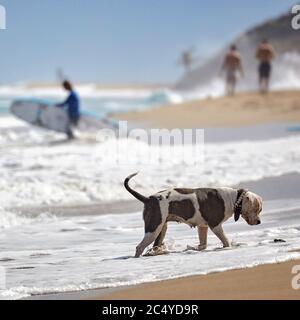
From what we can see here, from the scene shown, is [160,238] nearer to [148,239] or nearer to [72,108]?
[148,239]

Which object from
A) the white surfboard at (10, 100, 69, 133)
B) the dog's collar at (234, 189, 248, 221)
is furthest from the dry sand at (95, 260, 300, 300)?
the white surfboard at (10, 100, 69, 133)

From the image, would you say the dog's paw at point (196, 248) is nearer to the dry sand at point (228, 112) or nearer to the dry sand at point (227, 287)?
the dry sand at point (227, 287)

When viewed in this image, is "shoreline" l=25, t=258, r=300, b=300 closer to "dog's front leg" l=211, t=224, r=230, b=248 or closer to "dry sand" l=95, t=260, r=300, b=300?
"dry sand" l=95, t=260, r=300, b=300

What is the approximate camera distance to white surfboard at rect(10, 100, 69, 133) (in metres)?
21.7

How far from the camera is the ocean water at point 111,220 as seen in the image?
600 centimetres

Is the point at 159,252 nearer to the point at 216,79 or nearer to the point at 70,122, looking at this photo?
the point at 70,122

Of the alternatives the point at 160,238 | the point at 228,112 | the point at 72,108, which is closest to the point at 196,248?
the point at 160,238

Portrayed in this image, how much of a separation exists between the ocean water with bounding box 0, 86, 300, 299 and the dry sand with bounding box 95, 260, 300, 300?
0.61 ft

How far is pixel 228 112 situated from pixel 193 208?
19930 mm

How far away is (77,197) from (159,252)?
4.71 m

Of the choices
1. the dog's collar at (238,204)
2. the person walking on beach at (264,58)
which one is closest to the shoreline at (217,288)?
the dog's collar at (238,204)

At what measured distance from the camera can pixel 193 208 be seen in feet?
20.7

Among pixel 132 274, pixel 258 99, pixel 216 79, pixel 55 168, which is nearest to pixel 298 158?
pixel 55 168

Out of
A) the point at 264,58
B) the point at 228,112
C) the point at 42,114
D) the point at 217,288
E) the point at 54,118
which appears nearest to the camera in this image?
the point at 217,288
